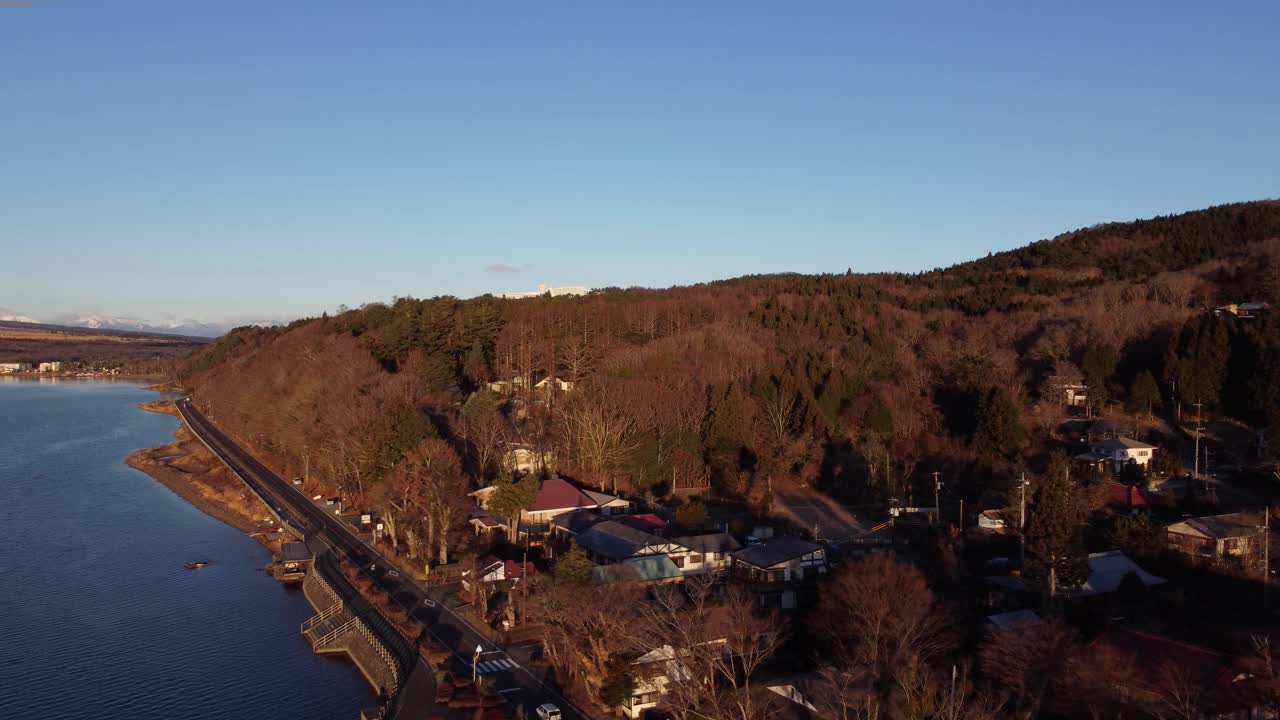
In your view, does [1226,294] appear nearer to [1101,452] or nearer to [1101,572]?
[1101,452]

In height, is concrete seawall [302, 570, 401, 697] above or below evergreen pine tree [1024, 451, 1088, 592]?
below

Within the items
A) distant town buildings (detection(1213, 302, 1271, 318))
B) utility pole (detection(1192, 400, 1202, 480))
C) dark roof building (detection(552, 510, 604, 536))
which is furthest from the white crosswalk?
distant town buildings (detection(1213, 302, 1271, 318))

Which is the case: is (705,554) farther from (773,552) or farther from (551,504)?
(551,504)

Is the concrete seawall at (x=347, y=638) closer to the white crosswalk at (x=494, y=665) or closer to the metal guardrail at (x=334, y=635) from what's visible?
the metal guardrail at (x=334, y=635)

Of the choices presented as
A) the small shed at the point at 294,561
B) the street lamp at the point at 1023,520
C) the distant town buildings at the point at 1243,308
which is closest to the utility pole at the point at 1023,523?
the street lamp at the point at 1023,520

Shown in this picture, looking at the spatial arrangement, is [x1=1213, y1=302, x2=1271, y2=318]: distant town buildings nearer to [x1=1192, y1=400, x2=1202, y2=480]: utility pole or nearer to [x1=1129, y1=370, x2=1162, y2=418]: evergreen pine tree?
[x1=1129, y1=370, x2=1162, y2=418]: evergreen pine tree

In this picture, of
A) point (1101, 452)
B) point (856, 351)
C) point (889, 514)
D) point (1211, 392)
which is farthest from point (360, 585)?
point (1211, 392)
